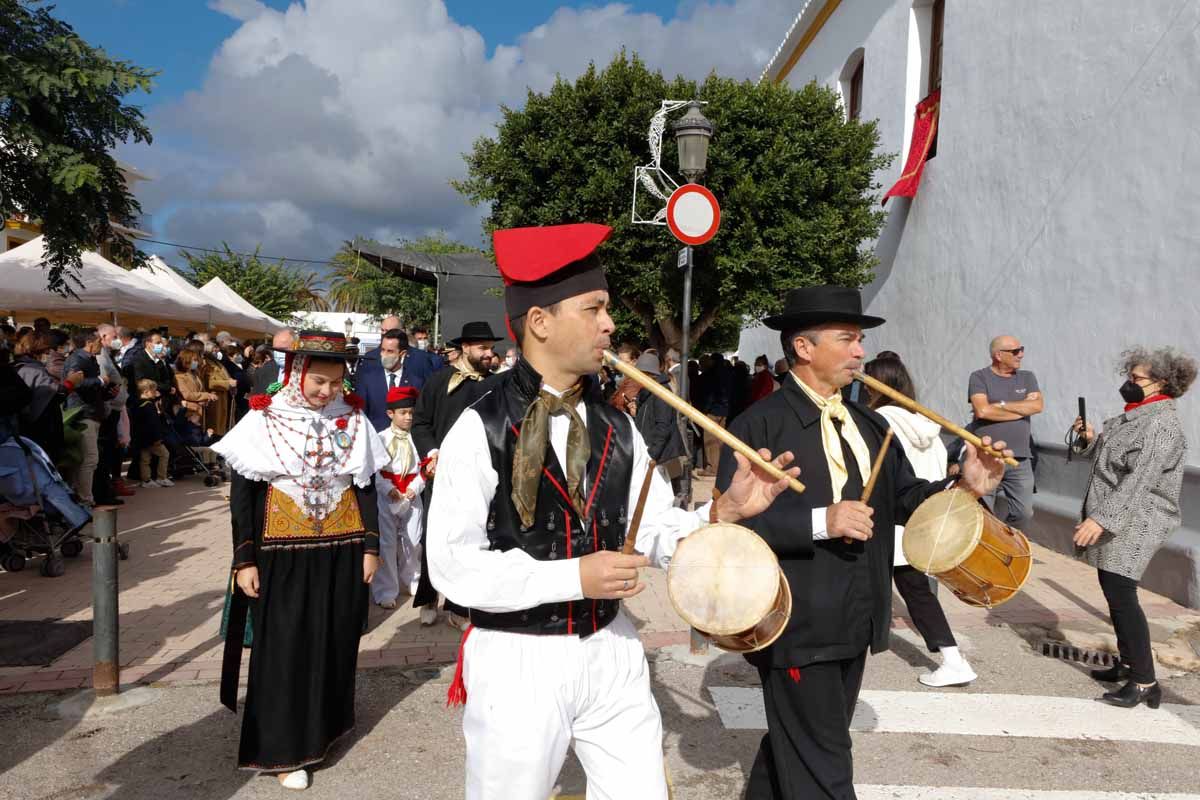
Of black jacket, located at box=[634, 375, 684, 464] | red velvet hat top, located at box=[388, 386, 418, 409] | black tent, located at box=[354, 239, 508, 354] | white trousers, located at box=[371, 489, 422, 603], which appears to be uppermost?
black tent, located at box=[354, 239, 508, 354]

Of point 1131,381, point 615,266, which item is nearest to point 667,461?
point 1131,381

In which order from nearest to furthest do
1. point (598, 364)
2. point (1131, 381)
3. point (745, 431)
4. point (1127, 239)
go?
point (598, 364)
point (745, 431)
point (1131, 381)
point (1127, 239)

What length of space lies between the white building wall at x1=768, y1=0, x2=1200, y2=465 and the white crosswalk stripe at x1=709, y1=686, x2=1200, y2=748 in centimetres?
345

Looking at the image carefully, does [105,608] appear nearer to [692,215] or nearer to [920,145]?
[692,215]

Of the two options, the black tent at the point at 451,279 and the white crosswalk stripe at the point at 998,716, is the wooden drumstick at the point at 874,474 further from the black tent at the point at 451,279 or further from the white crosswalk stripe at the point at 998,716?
the black tent at the point at 451,279

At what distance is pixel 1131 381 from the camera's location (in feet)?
15.9

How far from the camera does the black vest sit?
2160 millimetres

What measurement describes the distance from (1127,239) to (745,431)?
7.13 metres

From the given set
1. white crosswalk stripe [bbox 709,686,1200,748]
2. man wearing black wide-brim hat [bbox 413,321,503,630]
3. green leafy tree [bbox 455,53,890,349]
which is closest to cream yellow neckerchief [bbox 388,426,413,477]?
man wearing black wide-brim hat [bbox 413,321,503,630]

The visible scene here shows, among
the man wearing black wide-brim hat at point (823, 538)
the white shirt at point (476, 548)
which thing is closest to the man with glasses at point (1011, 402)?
the man wearing black wide-brim hat at point (823, 538)

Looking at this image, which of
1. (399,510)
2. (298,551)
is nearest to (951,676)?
(298,551)

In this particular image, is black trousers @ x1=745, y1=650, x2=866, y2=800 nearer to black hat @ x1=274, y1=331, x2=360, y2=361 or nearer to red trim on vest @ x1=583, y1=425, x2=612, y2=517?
red trim on vest @ x1=583, y1=425, x2=612, y2=517

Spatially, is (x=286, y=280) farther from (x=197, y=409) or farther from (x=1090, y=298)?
(x=1090, y=298)

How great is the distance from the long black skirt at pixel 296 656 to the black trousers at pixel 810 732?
6.69 feet
